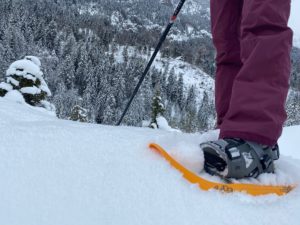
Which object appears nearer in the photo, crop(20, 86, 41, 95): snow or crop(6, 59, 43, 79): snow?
crop(20, 86, 41, 95): snow

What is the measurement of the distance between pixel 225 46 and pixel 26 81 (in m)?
11.6

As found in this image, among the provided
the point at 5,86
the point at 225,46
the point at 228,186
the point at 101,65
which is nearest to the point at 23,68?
the point at 5,86

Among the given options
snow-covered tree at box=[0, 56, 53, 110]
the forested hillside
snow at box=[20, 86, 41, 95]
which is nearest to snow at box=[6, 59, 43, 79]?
snow-covered tree at box=[0, 56, 53, 110]

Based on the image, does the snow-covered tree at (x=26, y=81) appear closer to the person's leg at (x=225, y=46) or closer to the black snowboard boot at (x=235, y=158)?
the person's leg at (x=225, y=46)

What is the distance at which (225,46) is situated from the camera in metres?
1.90

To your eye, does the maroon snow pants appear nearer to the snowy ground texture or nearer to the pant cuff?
the pant cuff

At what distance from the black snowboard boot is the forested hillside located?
32.8m

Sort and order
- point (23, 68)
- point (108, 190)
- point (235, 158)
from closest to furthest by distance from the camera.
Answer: point (108, 190)
point (235, 158)
point (23, 68)

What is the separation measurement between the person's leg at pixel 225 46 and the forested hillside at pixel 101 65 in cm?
3211

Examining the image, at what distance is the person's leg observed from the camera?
1803 mm

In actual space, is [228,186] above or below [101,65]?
above

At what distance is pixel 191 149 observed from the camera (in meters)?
1.19

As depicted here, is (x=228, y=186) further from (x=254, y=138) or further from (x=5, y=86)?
(x=5, y=86)

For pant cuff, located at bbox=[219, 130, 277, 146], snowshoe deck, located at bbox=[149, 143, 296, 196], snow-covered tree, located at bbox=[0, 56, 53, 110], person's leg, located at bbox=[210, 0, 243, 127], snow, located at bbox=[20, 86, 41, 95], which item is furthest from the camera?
snow-covered tree, located at bbox=[0, 56, 53, 110]
